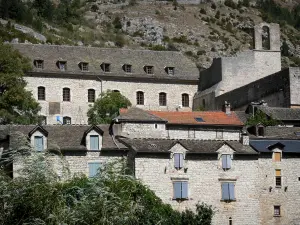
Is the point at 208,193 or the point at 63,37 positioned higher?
A: the point at 63,37

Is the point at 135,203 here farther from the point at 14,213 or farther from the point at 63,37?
the point at 63,37

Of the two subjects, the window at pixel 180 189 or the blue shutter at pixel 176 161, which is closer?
the window at pixel 180 189

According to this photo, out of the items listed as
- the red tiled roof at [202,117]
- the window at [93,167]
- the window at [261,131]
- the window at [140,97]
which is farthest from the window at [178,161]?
the window at [140,97]

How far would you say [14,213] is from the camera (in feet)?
117

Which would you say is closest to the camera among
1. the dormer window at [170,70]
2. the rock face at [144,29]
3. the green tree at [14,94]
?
the green tree at [14,94]

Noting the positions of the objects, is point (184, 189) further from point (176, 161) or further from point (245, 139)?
point (245, 139)

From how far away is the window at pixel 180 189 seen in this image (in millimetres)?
52719

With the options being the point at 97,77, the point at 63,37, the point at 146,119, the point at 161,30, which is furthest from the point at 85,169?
the point at 161,30

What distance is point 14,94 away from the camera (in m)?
66.5

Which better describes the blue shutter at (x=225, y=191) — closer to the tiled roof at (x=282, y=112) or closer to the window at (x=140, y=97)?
the tiled roof at (x=282, y=112)

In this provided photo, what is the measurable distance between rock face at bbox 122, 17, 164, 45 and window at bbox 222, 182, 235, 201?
2512 inches

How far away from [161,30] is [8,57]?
53.7m

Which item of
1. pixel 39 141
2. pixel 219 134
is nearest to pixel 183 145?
pixel 219 134

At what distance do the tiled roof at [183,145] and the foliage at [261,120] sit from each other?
722 centimetres
